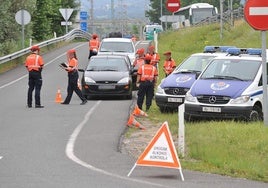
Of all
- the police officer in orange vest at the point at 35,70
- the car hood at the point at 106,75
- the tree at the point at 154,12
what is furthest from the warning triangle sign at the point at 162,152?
the tree at the point at 154,12

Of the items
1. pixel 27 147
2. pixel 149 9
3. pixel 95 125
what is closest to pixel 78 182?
pixel 27 147

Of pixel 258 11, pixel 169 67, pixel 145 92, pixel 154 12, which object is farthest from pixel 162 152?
pixel 154 12

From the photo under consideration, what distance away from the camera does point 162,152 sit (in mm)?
9758

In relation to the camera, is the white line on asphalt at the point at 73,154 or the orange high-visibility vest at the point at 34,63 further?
the orange high-visibility vest at the point at 34,63

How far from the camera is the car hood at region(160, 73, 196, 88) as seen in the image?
17609mm

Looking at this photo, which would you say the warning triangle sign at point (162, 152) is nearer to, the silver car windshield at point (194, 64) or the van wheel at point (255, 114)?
the van wheel at point (255, 114)

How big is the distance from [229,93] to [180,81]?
120 inches

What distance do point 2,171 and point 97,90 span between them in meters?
11.6

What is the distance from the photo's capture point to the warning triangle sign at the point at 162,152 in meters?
9.70

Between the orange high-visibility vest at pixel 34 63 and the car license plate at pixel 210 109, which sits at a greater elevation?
the orange high-visibility vest at pixel 34 63

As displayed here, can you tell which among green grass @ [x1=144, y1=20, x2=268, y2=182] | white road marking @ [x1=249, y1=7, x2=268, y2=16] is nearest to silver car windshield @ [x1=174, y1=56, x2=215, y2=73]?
green grass @ [x1=144, y1=20, x2=268, y2=182]

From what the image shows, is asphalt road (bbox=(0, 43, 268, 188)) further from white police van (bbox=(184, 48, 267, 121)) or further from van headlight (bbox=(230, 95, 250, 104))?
van headlight (bbox=(230, 95, 250, 104))

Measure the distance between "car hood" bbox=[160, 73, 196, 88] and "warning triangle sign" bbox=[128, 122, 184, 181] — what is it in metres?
7.83

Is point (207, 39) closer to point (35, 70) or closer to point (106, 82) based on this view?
point (106, 82)
